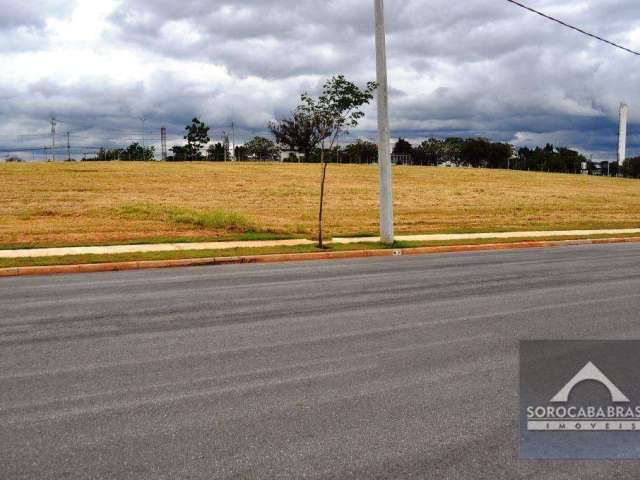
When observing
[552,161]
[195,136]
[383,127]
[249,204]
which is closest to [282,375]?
[383,127]

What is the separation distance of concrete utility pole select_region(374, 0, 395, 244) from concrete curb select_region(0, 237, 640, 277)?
3.92 ft

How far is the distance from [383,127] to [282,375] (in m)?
13.5

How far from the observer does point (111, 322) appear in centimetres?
783

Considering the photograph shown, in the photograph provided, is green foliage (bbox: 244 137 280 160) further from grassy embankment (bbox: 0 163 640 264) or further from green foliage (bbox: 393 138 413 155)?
grassy embankment (bbox: 0 163 640 264)

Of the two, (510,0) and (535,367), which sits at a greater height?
(510,0)

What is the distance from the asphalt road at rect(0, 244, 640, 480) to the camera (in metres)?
3.91

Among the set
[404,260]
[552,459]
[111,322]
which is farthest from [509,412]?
[404,260]

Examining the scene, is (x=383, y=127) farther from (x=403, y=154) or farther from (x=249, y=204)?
(x=403, y=154)

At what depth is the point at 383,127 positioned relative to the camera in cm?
1816

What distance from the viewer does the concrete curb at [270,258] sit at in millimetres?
13189

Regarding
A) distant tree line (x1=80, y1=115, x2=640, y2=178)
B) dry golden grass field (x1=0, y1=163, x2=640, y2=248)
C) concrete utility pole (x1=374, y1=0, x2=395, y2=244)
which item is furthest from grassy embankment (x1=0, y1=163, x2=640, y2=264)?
distant tree line (x1=80, y1=115, x2=640, y2=178)

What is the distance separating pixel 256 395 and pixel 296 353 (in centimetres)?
129

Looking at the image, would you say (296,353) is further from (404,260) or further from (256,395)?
(404,260)

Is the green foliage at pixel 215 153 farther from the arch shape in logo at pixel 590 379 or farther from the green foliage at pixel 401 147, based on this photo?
the arch shape in logo at pixel 590 379
